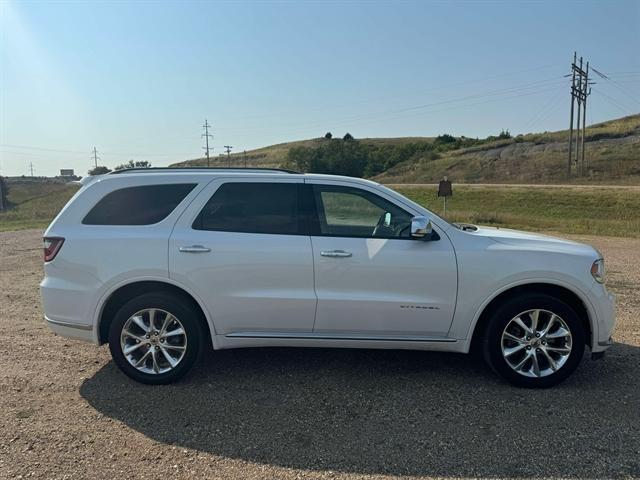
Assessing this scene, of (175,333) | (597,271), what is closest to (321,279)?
(175,333)

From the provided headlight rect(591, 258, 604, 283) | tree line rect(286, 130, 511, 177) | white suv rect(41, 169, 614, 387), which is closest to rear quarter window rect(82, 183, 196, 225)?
white suv rect(41, 169, 614, 387)

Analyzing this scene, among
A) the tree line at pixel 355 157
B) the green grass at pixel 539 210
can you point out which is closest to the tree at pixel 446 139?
the tree line at pixel 355 157

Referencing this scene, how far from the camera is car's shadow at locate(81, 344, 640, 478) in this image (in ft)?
10.3

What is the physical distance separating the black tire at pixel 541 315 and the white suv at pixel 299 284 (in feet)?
0.04

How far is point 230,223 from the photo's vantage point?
4.25 m

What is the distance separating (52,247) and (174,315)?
1.20 metres

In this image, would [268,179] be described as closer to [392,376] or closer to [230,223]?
[230,223]

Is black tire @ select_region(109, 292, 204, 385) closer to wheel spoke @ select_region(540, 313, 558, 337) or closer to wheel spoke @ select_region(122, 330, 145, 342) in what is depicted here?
wheel spoke @ select_region(122, 330, 145, 342)

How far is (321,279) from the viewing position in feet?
13.5

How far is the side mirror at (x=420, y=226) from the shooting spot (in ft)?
12.9

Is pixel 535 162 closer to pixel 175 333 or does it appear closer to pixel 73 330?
pixel 175 333

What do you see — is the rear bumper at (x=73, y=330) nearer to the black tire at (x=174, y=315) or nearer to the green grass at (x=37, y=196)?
the black tire at (x=174, y=315)

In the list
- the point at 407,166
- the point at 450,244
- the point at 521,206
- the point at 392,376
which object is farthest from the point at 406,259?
the point at 407,166

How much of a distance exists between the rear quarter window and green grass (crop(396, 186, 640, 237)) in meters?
17.5
